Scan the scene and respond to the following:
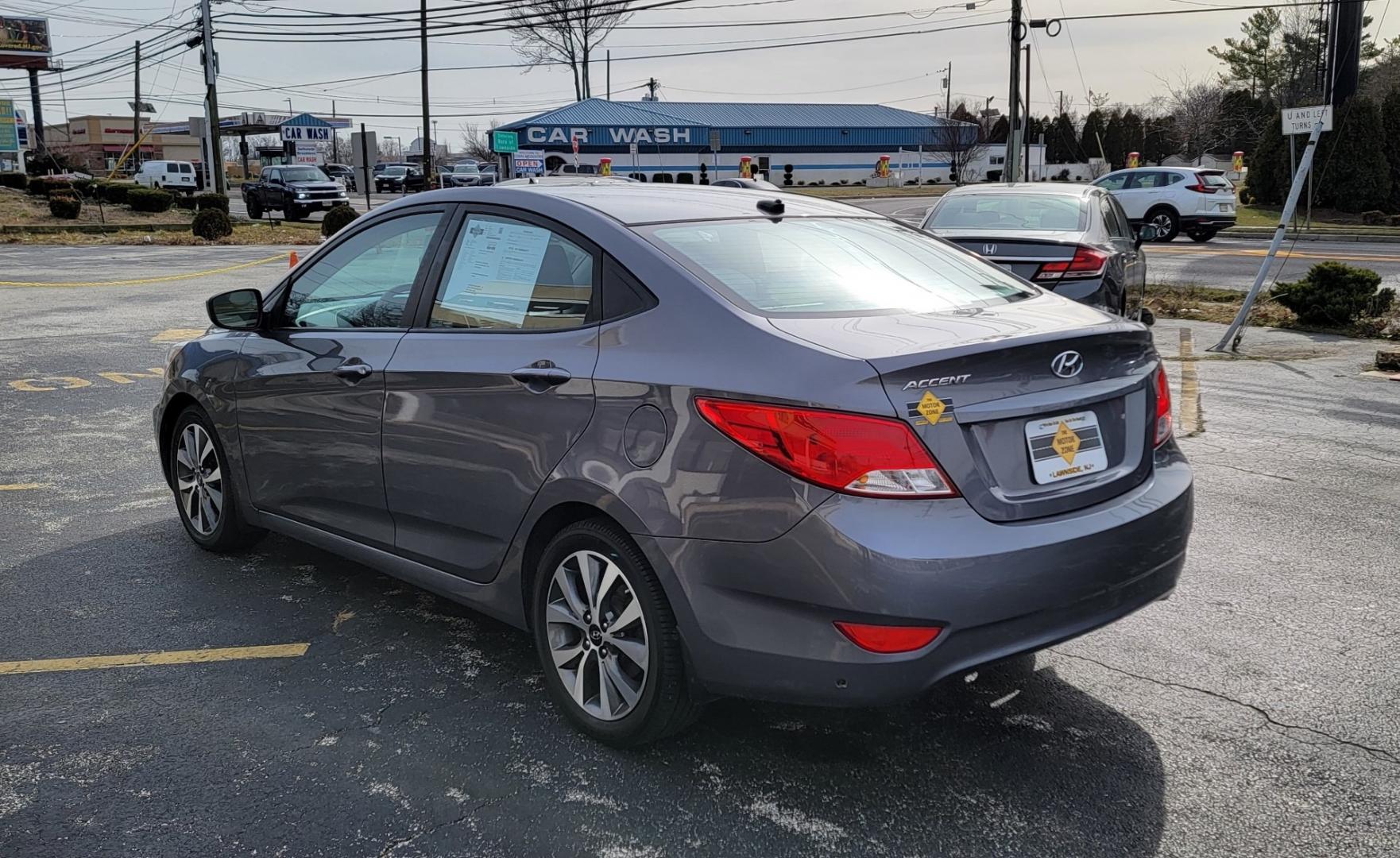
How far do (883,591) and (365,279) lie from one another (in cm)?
260

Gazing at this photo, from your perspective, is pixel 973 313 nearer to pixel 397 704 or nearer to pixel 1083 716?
pixel 1083 716

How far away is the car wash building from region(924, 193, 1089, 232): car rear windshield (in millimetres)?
49982

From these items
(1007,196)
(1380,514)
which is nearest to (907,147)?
(1007,196)

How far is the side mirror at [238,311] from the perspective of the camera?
4715 mm

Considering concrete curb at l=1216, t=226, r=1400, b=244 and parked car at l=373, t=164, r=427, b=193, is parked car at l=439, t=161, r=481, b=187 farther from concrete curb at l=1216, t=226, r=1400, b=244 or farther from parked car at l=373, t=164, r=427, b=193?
concrete curb at l=1216, t=226, r=1400, b=244

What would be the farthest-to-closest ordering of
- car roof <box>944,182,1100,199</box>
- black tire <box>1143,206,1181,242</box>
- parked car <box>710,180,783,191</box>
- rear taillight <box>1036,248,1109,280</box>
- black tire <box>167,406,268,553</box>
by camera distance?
black tire <box>1143,206,1181,242</box> → car roof <box>944,182,1100,199</box> → rear taillight <box>1036,248,1109,280</box> → black tire <box>167,406,268,553</box> → parked car <box>710,180,783,191</box>

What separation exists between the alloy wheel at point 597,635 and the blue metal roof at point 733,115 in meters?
62.2

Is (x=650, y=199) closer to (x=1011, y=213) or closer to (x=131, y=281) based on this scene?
(x=1011, y=213)

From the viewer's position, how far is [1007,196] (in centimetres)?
1050

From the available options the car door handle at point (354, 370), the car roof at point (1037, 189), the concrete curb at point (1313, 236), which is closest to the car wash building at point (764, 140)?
the concrete curb at point (1313, 236)

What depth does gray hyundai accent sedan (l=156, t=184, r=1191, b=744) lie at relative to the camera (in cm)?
277

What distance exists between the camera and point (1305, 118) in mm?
10906

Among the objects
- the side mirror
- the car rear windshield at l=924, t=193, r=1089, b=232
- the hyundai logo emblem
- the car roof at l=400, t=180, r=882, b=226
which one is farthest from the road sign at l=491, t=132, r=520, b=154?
the hyundai logo emblem

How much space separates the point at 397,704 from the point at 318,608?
3.44 ft
